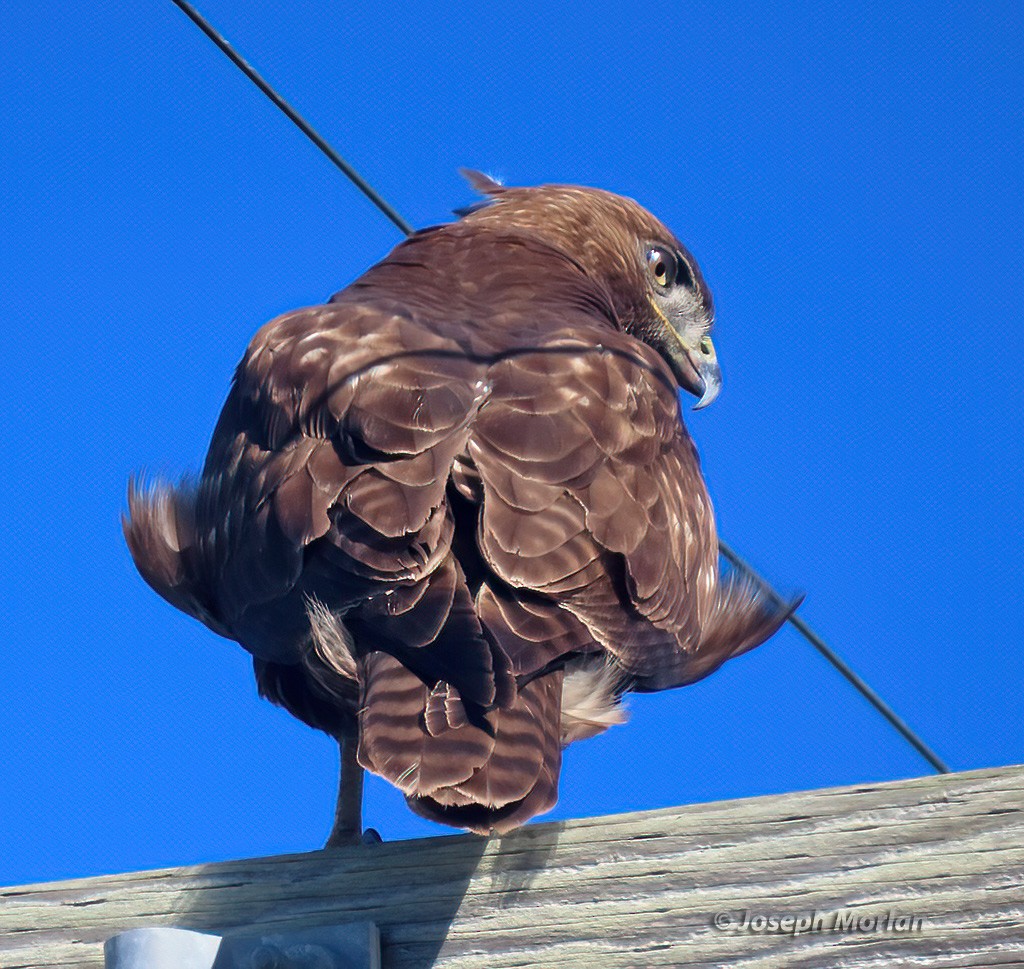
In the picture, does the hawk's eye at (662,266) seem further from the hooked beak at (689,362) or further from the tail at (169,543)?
the tail at (169,543)

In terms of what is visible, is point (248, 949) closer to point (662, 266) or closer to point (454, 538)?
point (454, 538)

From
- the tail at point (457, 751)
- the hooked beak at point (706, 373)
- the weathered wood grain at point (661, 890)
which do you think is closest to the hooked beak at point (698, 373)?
the hooked beak at point (706, 373)

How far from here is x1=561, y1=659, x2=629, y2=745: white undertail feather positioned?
9.88 ft

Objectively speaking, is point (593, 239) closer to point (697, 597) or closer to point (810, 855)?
point (697, 597)

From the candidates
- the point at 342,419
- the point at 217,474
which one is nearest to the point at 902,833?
the point at 342,419

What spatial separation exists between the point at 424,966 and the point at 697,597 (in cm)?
171

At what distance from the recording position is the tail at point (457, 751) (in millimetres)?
2150

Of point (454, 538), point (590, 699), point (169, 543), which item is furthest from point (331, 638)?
point (169, 543)

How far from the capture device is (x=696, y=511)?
→ 3439 mm

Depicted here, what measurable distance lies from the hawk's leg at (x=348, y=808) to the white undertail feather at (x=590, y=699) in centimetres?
44

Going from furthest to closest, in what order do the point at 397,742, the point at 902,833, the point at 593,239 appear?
the point at 593,239
the point at 397,742
the point at 902,833

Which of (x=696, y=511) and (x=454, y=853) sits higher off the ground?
(x=696, y=511)

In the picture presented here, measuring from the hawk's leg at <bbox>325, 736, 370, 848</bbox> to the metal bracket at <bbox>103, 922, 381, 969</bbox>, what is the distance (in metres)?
1.61

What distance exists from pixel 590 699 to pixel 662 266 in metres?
2.71
